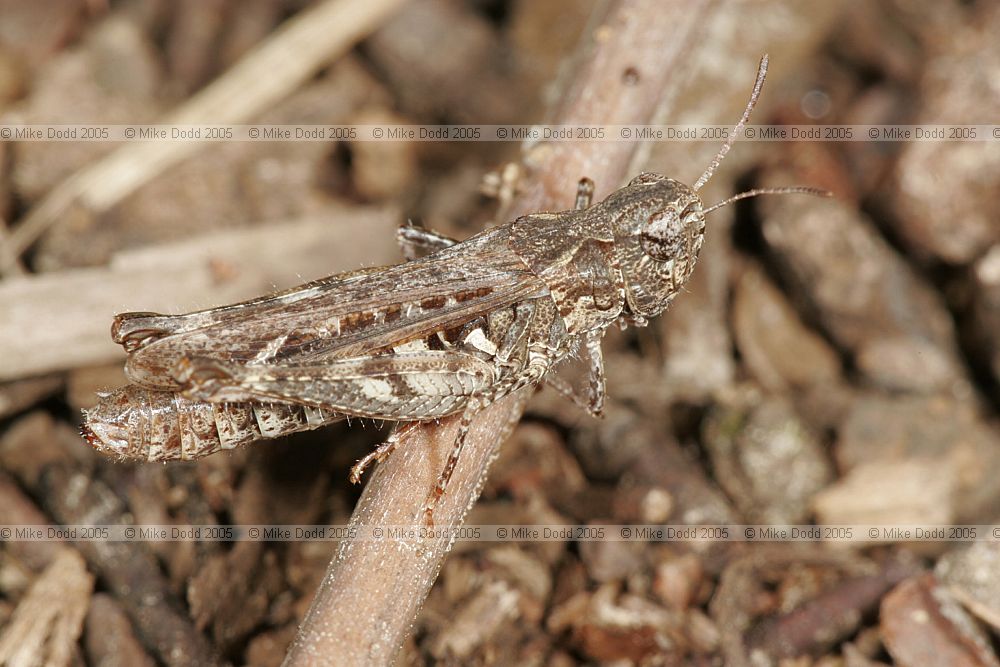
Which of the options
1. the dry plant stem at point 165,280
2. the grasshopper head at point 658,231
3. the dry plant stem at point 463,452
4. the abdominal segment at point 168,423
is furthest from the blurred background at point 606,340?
the abdominal segment at point 168,423

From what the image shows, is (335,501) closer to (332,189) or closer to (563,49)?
(332,189)

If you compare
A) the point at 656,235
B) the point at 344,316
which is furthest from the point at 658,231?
the point at 344,316

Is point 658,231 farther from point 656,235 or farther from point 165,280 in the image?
point 165,280

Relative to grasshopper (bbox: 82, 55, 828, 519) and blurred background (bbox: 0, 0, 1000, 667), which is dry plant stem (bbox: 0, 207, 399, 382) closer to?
blurred background (bbox: 0, 0, 1000, 667)

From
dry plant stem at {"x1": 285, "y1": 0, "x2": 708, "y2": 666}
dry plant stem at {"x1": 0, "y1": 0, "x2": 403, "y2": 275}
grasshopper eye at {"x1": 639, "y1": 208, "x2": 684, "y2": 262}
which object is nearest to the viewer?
dry plant stem at {"x1": 285, "y1": 0, "x2": 708, "y2": 666}

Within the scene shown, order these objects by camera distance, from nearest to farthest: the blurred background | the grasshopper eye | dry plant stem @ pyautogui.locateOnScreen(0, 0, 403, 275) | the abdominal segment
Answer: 1. the abdominal segment
2. the grasshopper eye
3. the blurred background
4. dry plant stem @ pyautogui.locateOnScreen(0, 0, 403, 275)

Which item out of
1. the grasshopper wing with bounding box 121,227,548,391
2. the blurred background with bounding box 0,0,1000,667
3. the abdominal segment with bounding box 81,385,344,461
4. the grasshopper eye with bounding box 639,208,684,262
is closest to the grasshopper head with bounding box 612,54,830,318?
the grasshopper eye with bounding box 639,208,684,262

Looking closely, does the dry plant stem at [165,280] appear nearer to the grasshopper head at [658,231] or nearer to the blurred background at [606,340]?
the blurred background at [606,340]
